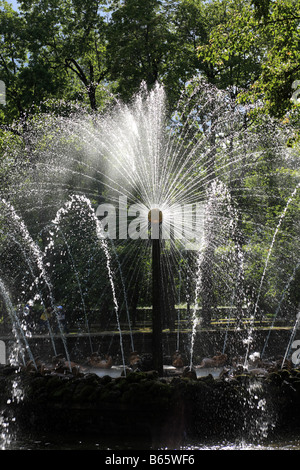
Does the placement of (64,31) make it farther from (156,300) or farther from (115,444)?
(115,444)

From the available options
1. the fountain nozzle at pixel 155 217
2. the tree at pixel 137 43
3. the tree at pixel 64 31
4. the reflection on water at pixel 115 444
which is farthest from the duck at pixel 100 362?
the tree at pixel 64 31

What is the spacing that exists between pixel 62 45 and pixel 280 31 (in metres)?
12.7

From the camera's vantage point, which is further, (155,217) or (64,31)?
(64,31)

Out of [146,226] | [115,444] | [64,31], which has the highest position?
[64,31]

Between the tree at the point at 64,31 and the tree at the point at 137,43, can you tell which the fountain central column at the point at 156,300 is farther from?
the tree at the point at 64,31

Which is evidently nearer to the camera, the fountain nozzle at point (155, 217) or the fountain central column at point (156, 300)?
the fountain central column at point (156, 300)

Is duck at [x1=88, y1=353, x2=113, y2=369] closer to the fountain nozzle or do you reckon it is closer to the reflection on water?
the fountain nozzle

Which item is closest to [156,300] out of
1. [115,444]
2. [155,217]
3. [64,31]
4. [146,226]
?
[155,217]

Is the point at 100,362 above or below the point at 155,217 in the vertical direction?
below

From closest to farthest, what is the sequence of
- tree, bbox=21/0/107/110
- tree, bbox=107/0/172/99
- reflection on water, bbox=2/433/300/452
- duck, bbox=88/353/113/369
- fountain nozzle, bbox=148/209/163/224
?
1. reflection on water, bbox=2/433/300/452
2. fountain nozzle, bbox=148/209/163/224
3. duck, bbox=88/353/113/369
4. tree, bbox=107/0/172/99
5. tree, bbox=21/0/107/110

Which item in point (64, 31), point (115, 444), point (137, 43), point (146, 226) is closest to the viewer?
point (115, 444)

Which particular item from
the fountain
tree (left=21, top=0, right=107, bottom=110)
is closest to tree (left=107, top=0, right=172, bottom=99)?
the fountain

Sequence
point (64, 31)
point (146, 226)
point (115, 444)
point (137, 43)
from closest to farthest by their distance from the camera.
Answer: point (115, 444), point (146, 226), point (137, 43), point (64, 31)
